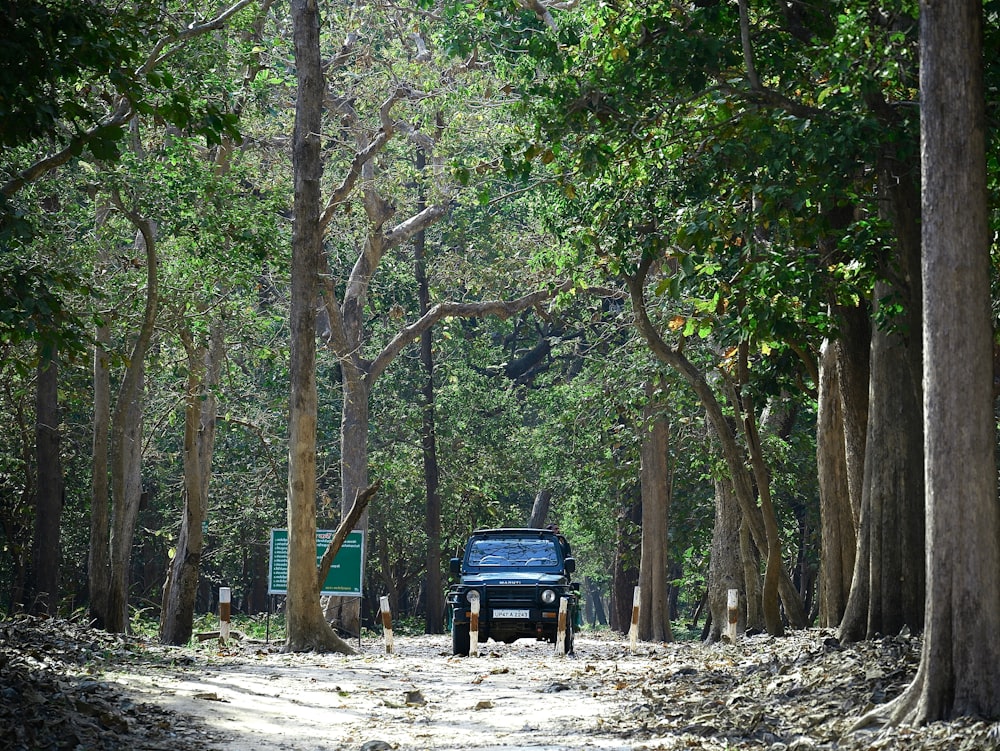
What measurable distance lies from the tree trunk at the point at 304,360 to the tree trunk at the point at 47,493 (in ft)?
27.5

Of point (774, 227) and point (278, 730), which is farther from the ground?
point (774, 227)

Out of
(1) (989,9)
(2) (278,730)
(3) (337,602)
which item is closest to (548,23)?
(1) (989,9)

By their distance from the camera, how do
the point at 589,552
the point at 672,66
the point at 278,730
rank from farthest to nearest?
the point at 589,552
the point at 672,66
the point at 278,730

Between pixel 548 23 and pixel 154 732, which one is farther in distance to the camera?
pixel 548 23

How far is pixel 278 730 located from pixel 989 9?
28.0 ft

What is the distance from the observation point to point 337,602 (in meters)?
30.4

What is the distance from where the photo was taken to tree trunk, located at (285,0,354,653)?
20.2 meters

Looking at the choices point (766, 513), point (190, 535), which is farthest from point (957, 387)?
point (190, 535)

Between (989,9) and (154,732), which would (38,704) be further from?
(989,9)

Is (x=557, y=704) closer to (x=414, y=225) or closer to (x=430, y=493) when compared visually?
(x=414, y=225)

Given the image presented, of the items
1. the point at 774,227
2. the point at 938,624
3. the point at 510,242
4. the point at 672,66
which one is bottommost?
the point at 938,624

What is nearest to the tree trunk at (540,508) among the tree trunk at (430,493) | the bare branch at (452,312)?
the tree trunk at (430,493)

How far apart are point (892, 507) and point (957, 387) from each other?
3611 millimetres

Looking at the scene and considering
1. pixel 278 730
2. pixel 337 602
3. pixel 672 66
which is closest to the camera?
pixel 278 730
